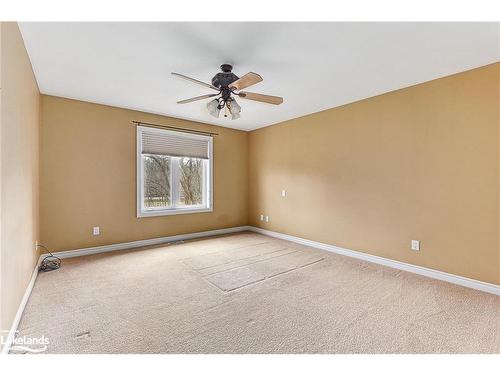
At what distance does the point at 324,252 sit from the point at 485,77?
2895mm

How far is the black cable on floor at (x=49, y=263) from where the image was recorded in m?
2.98

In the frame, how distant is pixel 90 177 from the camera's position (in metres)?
3.62

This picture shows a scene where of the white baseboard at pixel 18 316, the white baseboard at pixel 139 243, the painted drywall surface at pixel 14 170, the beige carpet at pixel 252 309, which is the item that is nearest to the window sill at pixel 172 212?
the white baseboard at pixel 139 243

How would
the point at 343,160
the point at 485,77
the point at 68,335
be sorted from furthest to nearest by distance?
the point at 343,160 → the point at 485,77 → the point at 68,335

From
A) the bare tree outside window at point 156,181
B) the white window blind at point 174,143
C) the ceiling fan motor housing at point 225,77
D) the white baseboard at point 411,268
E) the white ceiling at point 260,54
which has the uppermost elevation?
the white ceiling at point 260,54

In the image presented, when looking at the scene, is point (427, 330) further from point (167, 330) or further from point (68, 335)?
point (68, 335)

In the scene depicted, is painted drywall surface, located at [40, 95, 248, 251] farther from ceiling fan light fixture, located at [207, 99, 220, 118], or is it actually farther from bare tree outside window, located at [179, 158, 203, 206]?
ceiling fan light fixture, located at [207, 99, 220, 118]

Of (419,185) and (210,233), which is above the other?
(419,185)

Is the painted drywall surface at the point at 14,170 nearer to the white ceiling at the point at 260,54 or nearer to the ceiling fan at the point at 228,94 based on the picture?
the white ceiling at the point at 260,54

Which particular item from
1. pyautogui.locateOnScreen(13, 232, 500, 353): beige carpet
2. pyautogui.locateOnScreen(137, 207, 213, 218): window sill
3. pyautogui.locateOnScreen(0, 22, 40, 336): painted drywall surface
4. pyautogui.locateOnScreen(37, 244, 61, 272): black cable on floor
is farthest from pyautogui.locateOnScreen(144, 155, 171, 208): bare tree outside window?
pyautogui.locateOnScreen(0, 22, 40, 336): painted drywall surface

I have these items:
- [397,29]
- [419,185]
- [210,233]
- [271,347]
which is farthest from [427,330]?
[210,233]

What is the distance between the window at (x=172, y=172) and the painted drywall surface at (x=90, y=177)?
146 millimetres

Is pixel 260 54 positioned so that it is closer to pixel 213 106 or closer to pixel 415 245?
pixel 213 106

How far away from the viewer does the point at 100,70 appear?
Result: 258 cm
